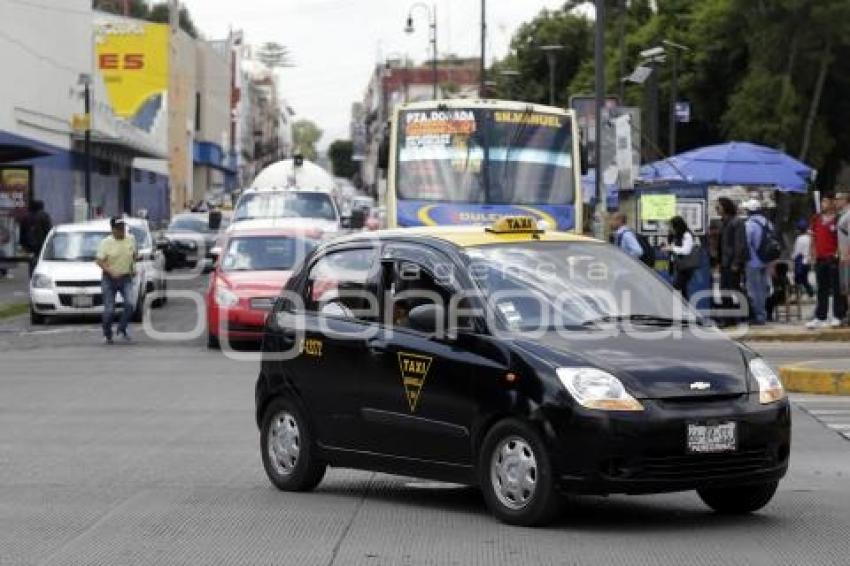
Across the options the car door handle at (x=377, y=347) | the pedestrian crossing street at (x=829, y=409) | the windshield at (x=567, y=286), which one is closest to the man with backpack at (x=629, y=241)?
the pedestrian crossing street at (x=829, y=409)

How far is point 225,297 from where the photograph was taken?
960 inches

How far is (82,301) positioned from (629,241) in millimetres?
10104

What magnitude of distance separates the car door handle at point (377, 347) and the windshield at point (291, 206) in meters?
23.6

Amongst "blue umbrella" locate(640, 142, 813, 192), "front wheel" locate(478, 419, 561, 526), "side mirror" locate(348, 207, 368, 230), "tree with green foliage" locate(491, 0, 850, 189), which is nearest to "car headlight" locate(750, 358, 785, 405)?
"front wheel" locate(478, 419, 561, 526)

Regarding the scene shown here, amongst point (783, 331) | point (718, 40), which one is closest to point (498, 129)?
point (783, 331)

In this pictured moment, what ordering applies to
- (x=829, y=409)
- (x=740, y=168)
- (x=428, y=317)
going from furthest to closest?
(x=740, y=168), (x=829, y=409), (x=428, y=317)

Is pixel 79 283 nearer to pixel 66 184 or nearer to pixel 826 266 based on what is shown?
pixel 826 266

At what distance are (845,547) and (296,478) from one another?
151 inches

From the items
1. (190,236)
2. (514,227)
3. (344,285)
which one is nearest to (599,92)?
(344,285)

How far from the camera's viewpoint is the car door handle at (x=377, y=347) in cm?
1080

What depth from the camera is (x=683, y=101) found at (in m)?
71.2

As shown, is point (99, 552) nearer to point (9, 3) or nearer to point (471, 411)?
point (471, 411)

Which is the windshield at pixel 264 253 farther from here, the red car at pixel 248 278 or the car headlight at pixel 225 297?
the car headlight at pixel 225 297

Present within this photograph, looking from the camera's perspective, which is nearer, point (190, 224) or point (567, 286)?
point (567, 286)
